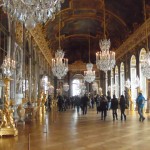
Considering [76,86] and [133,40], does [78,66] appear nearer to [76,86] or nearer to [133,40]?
[76,86]

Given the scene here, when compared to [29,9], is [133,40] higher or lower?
higher

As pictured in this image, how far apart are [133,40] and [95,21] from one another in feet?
16.1

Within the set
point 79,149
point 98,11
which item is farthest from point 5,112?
point 98,11

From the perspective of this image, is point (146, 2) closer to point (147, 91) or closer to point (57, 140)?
point (147, 91)

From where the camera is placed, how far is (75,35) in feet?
107

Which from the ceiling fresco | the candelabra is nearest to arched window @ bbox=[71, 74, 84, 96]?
the ceiling fresco

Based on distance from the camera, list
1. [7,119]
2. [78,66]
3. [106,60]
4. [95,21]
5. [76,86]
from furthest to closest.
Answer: [76,86], [78,66], [95,21], [106,60], [7,119]

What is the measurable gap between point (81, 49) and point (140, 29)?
19.5 meters

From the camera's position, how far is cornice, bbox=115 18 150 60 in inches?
767

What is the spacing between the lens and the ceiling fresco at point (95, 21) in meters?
20.4

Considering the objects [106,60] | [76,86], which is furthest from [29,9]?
[76,86]

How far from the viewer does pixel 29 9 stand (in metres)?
5.66

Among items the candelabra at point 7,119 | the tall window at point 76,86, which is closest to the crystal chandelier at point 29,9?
the candelabra at point 7,119

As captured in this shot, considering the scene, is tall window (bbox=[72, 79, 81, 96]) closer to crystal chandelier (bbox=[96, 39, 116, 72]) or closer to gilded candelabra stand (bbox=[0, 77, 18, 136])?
crystal chandelier (bbox=[96, 39, 116, 72])
